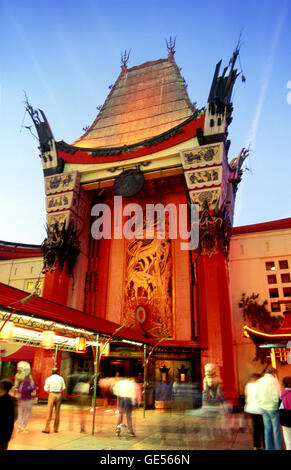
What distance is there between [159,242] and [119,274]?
3066mm

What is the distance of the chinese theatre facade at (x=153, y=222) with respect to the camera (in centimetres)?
1612

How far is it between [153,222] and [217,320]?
726cm

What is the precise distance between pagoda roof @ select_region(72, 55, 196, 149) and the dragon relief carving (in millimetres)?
6571

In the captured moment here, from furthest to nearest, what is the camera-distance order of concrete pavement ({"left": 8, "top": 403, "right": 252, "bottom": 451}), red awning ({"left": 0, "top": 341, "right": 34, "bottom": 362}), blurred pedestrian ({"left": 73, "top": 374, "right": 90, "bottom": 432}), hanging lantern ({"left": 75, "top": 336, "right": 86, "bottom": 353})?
red awning ({"left": 0, "top": 341, "right": 34, "bottom": 362}) < hanging lantern ({"left": 75, "top": 336, "right": 86, "bottom": 353}) < blurred pedestrian ({"left": 73, "top": 374, "right": 90, "bottom": 432}) < concrete pavement ({"left": 8, "top": 403, "right": 252, "bottom": 451})

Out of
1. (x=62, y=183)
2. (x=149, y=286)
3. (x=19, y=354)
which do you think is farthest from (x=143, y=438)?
(x=62, y=183)

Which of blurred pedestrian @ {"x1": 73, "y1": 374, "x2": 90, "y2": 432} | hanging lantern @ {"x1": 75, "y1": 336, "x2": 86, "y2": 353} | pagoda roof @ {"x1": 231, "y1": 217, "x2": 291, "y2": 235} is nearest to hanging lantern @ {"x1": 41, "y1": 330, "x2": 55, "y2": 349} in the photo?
hanging lantern @ {"x1": 75, "y1": 336, "x2": 86, "y2": 353}

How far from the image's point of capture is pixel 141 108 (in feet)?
73.4

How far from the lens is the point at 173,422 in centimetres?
1045

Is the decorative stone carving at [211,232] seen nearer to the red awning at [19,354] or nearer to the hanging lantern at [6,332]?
the hanging lantern at [6,332]

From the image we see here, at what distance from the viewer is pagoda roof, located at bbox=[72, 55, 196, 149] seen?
20.6m

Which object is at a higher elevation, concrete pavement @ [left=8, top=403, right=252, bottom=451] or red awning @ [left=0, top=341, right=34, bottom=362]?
red awning @ [left=0, top=341, right=34, bottom=362]

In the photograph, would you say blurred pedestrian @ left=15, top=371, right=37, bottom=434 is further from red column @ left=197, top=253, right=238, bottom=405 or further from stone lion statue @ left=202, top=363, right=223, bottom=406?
red column @ left=197, top=253, right=238, bottom=405

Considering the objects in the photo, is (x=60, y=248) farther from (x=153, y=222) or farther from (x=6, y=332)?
(x=6, y=332)

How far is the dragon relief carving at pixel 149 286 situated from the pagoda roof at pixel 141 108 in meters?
6.57
